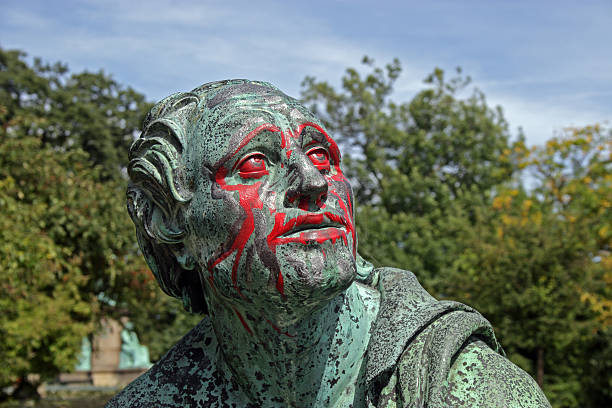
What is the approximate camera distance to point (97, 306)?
1192 cm

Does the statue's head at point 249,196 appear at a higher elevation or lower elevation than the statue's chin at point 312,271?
higher

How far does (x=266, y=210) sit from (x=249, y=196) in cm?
6

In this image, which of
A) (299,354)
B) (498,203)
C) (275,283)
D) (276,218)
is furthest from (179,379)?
(498,203)

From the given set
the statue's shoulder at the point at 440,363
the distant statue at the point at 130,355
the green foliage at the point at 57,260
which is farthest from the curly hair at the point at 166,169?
the distant statue at the point at 130,355

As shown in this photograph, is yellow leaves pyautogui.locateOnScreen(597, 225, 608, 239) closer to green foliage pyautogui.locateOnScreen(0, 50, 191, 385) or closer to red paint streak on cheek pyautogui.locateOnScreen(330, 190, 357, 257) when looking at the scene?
green foliage pyautogui.locateOnScreen(0, 50, 191, 385)

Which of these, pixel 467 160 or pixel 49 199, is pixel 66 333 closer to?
pixel 49 199

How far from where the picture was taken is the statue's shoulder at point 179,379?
2.21 meters

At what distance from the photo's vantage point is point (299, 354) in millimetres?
2051

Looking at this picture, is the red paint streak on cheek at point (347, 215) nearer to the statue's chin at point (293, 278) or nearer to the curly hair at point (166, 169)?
the statue's chin at point (293, 278)

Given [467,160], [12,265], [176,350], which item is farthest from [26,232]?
[467,160]

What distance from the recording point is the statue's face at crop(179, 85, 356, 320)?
5.99 feet

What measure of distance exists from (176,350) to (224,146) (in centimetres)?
84

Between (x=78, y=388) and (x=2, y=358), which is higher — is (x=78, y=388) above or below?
below

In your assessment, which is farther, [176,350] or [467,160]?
[467,160]
